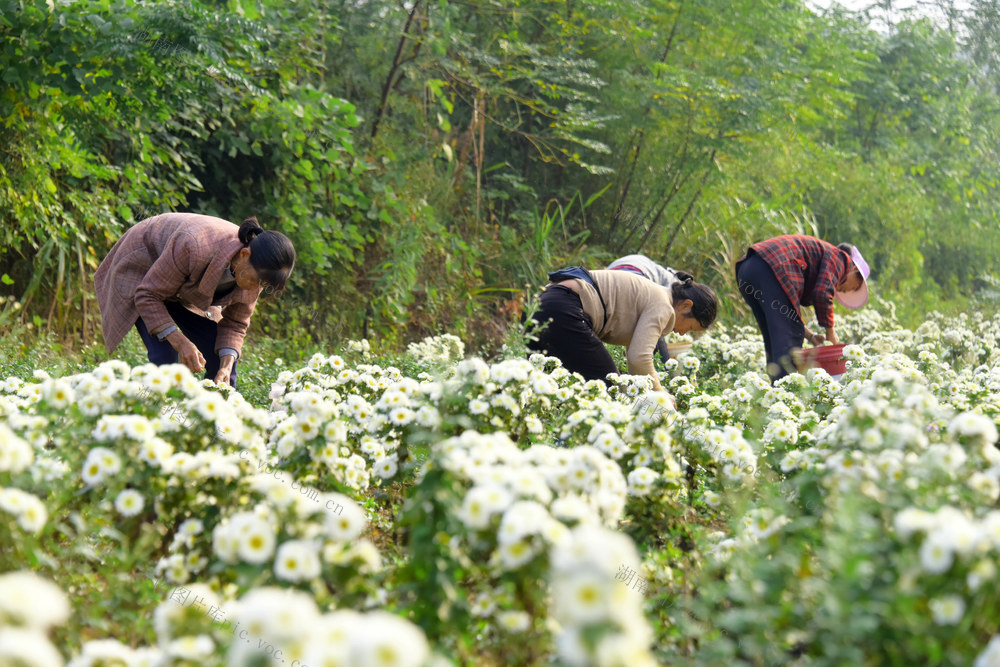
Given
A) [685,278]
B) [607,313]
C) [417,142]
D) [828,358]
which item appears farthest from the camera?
[417,142]

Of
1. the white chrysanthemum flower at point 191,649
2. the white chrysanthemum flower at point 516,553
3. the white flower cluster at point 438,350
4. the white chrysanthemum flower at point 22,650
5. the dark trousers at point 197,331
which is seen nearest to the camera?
the white chrysanthemum flower at point 22,650

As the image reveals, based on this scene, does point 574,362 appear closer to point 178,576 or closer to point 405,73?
point 178,576

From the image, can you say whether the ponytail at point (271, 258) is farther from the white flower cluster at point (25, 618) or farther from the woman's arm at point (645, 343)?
the white flower cluster at point (25, 618)

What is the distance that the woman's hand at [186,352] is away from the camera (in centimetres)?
387

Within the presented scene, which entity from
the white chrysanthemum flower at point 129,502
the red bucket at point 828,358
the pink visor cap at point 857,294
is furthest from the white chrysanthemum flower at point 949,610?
the pink visor cap at point 857,294

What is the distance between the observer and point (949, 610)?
1.42 metres

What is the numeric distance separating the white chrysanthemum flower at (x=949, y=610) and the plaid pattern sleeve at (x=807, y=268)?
4367mm

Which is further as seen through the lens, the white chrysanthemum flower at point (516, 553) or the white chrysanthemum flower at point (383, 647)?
the white chrysanthemum flower at point (516, 553)

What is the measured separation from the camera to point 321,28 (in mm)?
7840

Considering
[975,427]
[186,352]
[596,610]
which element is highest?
[975,427]

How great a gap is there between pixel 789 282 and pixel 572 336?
1.75 meters

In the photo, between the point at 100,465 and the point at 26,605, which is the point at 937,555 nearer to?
the point at 26,605

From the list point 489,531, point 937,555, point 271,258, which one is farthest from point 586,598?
point 271,258

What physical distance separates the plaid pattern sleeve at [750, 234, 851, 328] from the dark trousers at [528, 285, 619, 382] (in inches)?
61.4
